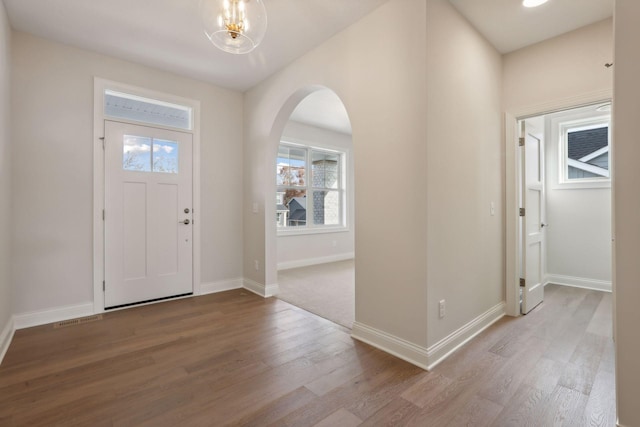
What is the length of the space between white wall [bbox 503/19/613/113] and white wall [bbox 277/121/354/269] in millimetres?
3696

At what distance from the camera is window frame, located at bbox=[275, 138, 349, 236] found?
595 cm

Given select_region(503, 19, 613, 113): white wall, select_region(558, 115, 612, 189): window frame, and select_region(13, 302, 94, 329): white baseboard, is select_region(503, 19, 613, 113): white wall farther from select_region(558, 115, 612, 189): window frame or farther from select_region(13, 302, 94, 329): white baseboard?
select_region(13, 302, 94, 329): white baseboard

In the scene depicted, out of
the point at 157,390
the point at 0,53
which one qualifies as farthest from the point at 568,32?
the point at 0,53

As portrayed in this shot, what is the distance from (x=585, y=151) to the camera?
4281 millimetres

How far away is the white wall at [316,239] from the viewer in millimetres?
5840

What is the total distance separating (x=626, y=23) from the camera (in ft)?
4.53

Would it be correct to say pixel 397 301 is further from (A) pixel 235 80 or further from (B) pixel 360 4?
(A) pixel 235 80

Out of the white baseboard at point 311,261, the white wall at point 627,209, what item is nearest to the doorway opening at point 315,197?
the white baseboard at point 311,261

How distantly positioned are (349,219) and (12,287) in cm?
553

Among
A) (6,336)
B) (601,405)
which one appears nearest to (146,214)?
(6,336)

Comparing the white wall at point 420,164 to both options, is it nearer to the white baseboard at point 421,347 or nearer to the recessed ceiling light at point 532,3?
the white baseboard at point 421,347

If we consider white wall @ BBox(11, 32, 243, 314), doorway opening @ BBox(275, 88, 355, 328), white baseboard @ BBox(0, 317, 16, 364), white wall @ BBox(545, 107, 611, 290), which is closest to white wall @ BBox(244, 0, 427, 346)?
doorway opening @ BBox(275, 88, 355, 328)

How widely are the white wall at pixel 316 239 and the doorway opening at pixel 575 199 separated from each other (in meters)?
3.65

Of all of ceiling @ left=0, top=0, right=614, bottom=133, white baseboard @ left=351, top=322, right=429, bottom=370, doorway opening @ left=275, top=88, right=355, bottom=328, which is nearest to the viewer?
white baseboard @ left=351, top=322, right=429, bottom=370
